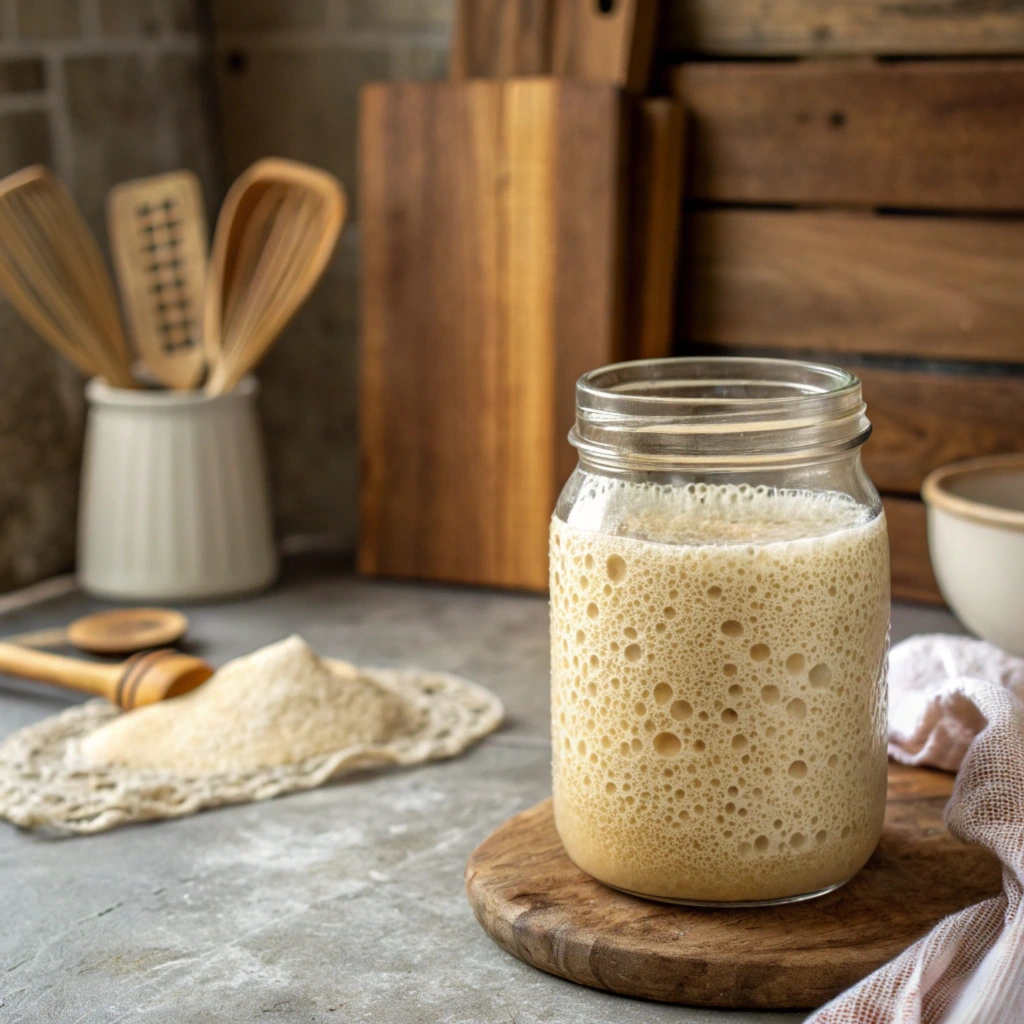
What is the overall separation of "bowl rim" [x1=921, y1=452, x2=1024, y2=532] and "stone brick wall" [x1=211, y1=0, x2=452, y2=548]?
60cm

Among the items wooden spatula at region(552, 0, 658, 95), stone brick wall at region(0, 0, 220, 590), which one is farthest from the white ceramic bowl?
stone brick wall at region(0, 0, 220, 590)

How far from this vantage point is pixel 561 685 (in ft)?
1.87

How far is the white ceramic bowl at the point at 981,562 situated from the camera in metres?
0.78

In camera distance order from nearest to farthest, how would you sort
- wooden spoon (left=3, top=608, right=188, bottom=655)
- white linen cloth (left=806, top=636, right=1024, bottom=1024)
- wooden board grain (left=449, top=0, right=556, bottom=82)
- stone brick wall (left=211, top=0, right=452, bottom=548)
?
1. white linen cloth (left=806, top=636, right=1024, bottom=1024)
2. wooden spoon (left=3, top=608, right=188, bottom=655)
3. wooden board grain (left=449, top=0, right=556, bottom=82)
4. stone brick wall (left=211, top=0, right=452, bottom=548)

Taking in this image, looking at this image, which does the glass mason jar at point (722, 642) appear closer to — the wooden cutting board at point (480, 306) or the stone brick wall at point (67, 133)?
the wooden cutting board at point (480, 306)

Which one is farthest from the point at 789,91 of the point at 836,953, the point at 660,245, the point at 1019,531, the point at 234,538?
the point at 836,953

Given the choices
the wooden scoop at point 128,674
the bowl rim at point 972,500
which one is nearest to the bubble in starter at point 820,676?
the bowl rim at point 972,500

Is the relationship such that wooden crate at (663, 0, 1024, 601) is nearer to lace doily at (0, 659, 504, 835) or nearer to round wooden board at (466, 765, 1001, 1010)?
lace doily at (0, 659, 504, 835)

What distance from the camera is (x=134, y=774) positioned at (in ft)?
2.55

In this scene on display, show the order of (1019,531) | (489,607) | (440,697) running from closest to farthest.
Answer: (1019,531), (440,697), (489,607)

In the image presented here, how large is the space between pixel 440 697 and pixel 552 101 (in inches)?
18.7

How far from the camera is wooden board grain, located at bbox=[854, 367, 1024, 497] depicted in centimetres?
104

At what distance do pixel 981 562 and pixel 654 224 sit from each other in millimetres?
430

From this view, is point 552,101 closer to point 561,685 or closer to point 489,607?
point 489,607
